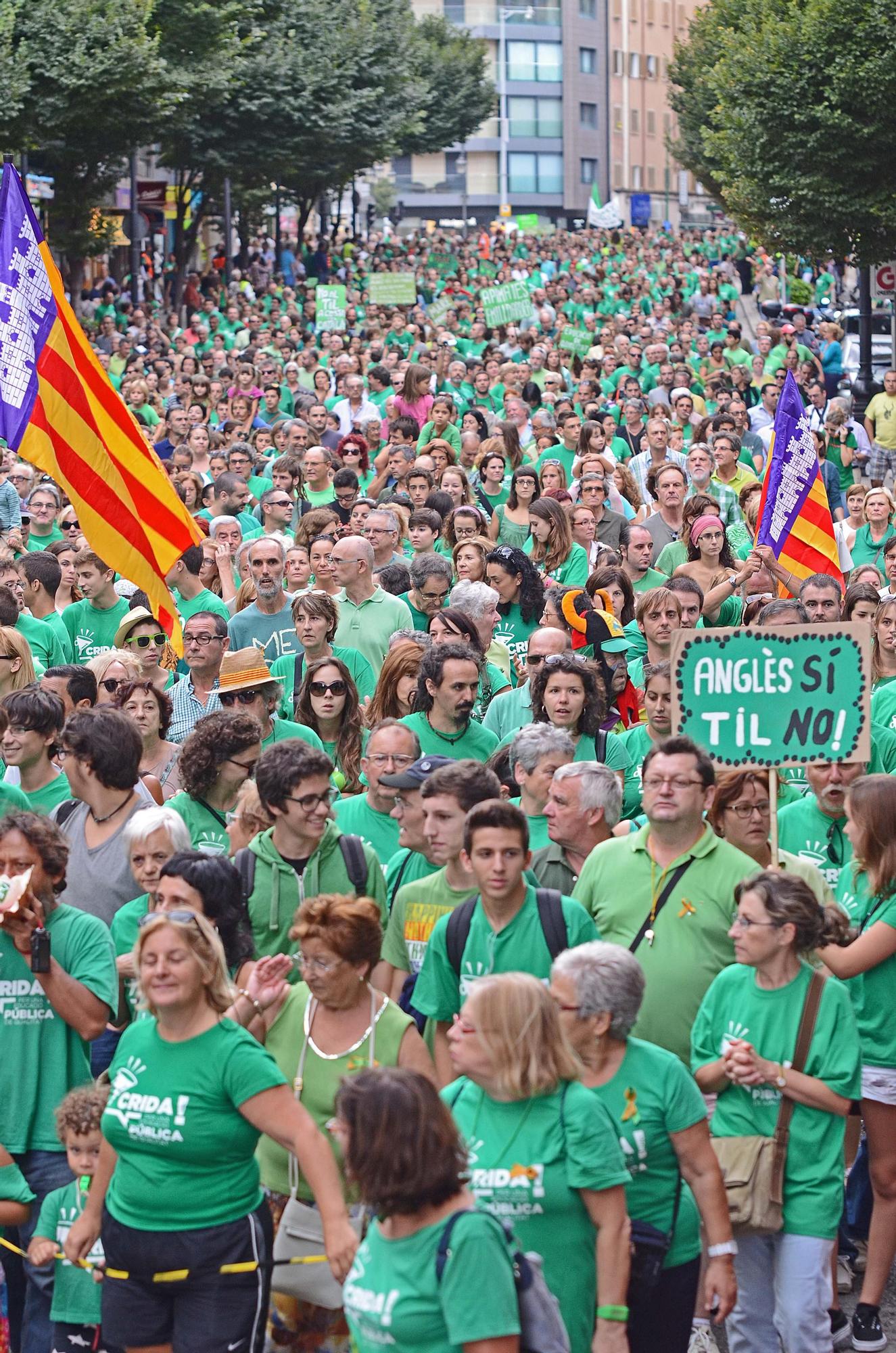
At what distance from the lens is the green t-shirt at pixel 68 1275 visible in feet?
18.5

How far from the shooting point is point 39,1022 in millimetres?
5961

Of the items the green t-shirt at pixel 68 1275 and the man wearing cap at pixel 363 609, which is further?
the man wearing cap at pixel 363 609

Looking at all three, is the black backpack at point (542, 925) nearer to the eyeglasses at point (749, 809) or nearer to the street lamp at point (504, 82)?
the eyeglasses at point (749, 809)

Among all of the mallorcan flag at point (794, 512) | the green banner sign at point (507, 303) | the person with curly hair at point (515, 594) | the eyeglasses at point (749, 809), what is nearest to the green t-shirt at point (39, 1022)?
the eyeglasses at point (749, 809)

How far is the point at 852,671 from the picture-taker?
6711 mm

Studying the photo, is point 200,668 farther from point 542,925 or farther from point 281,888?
point 542,925

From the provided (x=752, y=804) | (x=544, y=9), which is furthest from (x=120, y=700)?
(x=544, y=9)

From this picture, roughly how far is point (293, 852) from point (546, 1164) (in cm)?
191

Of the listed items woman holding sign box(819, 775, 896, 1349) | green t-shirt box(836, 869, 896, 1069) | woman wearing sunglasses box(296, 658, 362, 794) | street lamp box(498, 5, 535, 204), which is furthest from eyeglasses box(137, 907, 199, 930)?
street lamp box(498, 5, 535, 204)

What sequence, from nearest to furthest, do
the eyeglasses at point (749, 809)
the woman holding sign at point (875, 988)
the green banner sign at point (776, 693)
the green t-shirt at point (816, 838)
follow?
the woman holding sign at point (875, 988)
the green banner sign at point (776, 693)
the eyeglasses at point (749, 809)
the green t-shirt at point (816, 838)

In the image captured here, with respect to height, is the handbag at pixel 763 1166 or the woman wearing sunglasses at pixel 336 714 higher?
the woman wearing sunglasses at pixel 336 714

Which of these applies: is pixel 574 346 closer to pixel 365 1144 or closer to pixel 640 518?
pixel 640 518

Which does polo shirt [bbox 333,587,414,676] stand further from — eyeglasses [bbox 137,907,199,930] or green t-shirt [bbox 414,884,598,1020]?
eyeglasses [bbox 137,907,199,930]

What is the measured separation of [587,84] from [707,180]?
169ft
